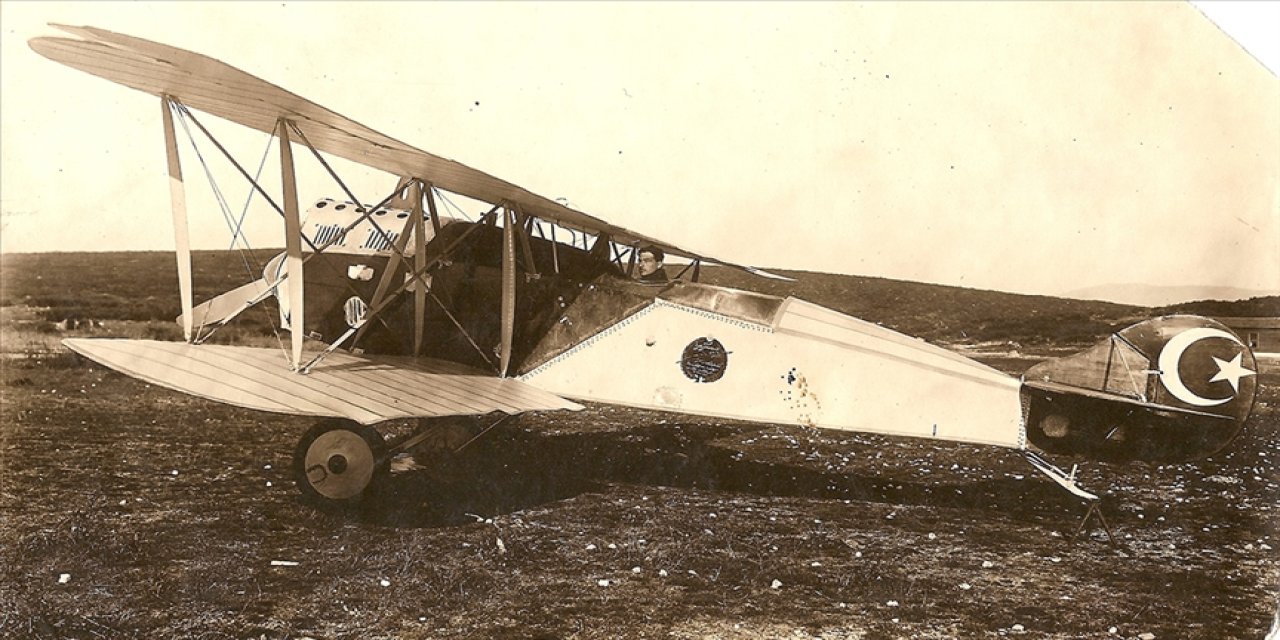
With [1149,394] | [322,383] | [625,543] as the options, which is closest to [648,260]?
[625,543]

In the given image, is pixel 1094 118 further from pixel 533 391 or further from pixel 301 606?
pixel 301 606

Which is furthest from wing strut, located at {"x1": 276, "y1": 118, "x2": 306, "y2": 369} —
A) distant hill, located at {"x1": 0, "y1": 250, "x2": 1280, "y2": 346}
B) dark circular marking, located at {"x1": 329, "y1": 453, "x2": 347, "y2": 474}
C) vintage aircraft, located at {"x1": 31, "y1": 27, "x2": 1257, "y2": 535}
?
distant hill, located at {"x1": 0, "y1": 250, "x2": 1280, "y2": 346}

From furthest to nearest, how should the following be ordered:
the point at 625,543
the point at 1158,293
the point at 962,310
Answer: the point at 962,310
the point at 1158,293
the point at 625,543

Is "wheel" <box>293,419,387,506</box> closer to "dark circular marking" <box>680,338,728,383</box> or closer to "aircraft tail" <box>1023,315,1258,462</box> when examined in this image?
"dark circular marking" <box>680,338,728,383</box>

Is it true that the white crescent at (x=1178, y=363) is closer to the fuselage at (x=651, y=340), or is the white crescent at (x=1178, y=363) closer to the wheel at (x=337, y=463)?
the fuselage at (x=651, y=340)

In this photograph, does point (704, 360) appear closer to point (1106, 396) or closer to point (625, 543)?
point (625, 543)
